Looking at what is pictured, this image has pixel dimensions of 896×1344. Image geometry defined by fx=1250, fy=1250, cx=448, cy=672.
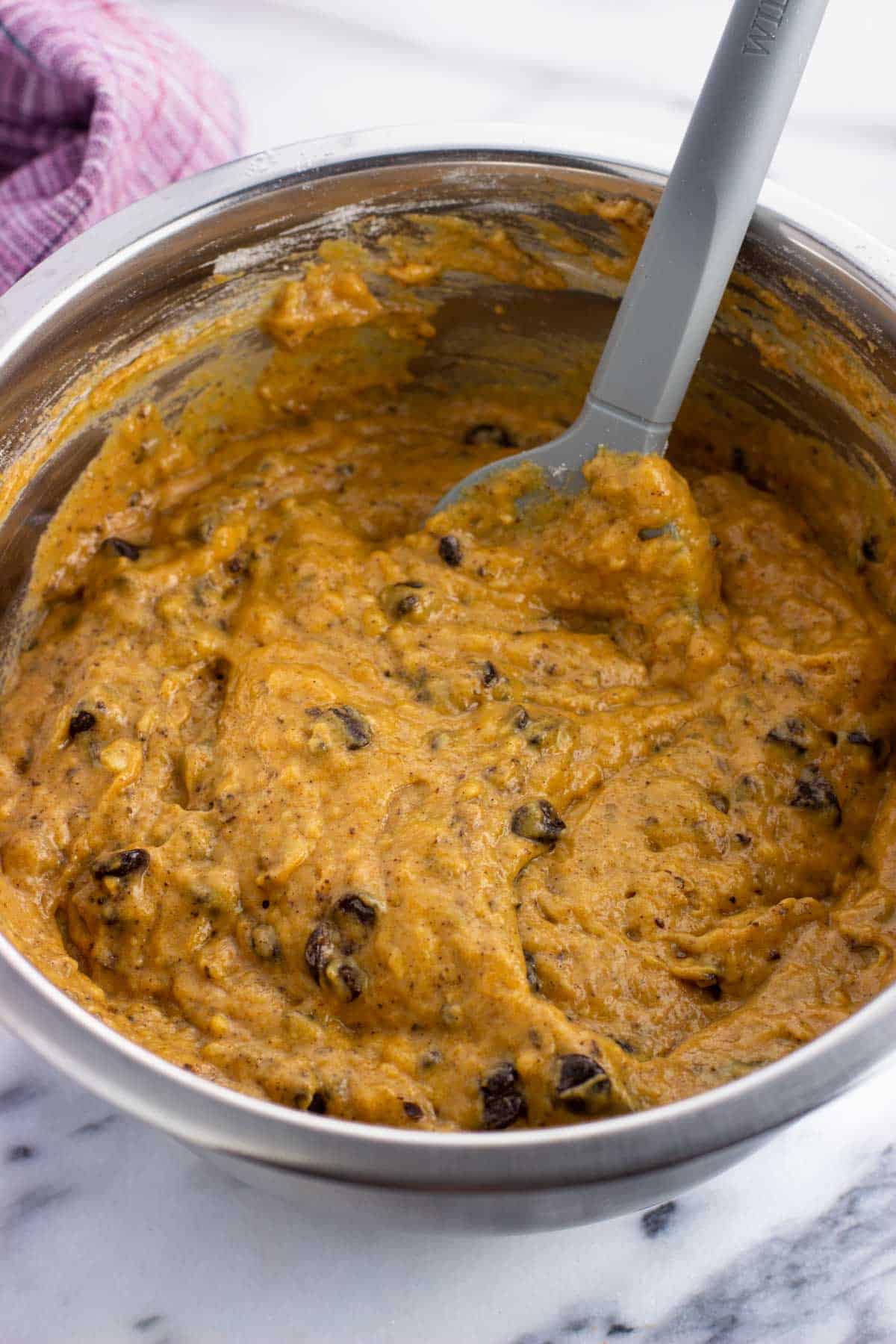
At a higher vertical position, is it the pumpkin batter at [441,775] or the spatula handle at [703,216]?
the spatula handle at [703,216]

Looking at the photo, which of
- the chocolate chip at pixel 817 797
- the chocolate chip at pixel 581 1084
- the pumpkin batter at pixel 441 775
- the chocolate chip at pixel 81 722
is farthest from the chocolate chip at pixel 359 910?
the chocolate chip at pixel 817 797

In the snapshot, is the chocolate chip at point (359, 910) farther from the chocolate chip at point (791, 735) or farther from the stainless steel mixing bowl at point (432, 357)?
the chocolate chip at point (791, 735)

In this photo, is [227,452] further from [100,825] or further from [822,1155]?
[822,1155]

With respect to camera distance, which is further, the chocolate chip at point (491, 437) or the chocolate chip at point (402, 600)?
the chocolate chip at point (491, 437)

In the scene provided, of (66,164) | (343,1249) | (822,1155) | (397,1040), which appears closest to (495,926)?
(397,1040)

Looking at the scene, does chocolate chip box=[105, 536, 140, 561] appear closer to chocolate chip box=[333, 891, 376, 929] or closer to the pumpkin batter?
the pumpkin batter

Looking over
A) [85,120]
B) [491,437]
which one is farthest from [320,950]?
[85,120]

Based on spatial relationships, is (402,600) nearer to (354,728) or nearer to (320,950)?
(354,728)
